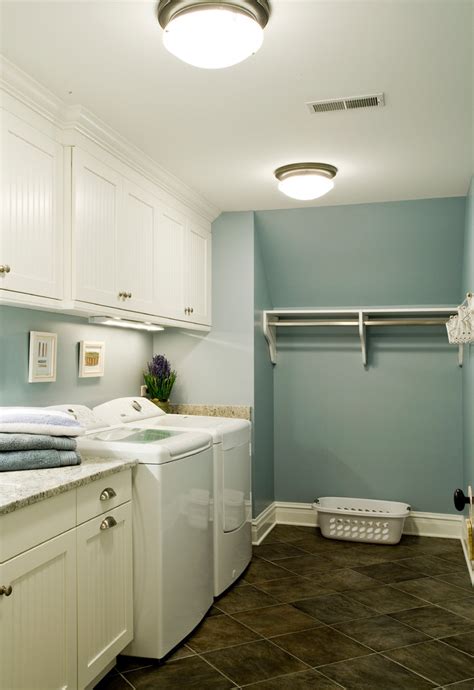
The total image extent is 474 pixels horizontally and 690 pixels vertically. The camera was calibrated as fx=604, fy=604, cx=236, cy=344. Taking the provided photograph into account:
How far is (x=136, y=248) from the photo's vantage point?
3.21 meters

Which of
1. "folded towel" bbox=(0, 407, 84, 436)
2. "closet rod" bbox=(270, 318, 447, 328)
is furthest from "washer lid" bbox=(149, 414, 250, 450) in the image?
"closet rod" bbox=(270, 318, 447, 328)

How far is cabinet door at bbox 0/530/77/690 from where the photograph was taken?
67.6 inches

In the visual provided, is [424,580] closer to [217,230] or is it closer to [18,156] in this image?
[217,230]

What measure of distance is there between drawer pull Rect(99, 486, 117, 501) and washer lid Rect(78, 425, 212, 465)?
0.77 ft

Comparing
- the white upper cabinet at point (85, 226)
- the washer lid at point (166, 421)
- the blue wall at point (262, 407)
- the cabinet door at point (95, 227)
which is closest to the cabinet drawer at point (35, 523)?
the white upper cabinet at point (85, 226)

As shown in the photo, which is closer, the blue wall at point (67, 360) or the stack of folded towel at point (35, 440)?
the stack of folded towel at point (35, 440)

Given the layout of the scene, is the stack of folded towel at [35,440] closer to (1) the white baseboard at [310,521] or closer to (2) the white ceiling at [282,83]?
(2) the white ceiling at [282,83]

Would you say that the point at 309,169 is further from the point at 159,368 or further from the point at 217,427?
the point at 159,368

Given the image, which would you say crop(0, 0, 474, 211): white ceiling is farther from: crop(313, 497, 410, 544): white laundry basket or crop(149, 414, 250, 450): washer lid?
crop(313, 497, 410, 544): white laundry basket

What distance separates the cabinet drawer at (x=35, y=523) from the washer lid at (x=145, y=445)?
0.52 metres

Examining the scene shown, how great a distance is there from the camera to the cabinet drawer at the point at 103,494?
214 cm

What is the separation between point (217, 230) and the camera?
4.34 metres

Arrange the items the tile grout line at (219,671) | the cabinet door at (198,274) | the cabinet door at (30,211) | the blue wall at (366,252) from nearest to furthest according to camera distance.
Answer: the cabinet door at (30,211), the tile grout line at (219,671), the cabinet door at (198,274), the blue wall at (366,252)

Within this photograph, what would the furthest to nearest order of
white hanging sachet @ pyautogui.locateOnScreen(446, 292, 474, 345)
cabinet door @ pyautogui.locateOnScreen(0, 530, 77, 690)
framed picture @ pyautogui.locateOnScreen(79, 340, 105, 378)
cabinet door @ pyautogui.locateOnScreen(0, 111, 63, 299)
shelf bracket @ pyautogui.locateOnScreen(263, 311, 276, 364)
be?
shelf bracket @ pyautogui.locateOnScreen(263, 311, 276, 364) < framed picture @ pyautogui.locateOnScreen(79, 340, 105, 378) < white hanging sachet @ pyautogui.locateOnScreen(446, 292, 474, 345) < cabinet door @ pyautogui.locateOnScreen(0, 111, 63, 299) < cabinet door @ pyautogui.locateOnScreen(0, 530, 77, 690)
